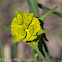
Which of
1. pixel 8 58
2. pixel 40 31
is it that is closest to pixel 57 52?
pixel 8 58

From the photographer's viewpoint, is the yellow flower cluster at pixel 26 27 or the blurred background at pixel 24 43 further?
the blurred background at pixel 24 43

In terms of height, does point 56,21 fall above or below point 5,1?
below

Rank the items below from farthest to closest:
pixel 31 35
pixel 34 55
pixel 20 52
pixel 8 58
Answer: pixel 20 52, pixel 8 58, pixel 34 55, pixel 31 35

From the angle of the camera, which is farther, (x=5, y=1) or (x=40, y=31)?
(x=5, y=1)

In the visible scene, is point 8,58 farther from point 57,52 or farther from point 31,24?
point 31,24

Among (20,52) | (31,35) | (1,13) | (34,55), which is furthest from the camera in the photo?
(1,13)

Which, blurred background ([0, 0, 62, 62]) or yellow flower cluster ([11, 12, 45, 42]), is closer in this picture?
yellow flower cluster ([11, 12, 45, 42])

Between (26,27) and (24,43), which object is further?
(24,43)

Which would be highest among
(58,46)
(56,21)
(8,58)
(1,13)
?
(1,13)
